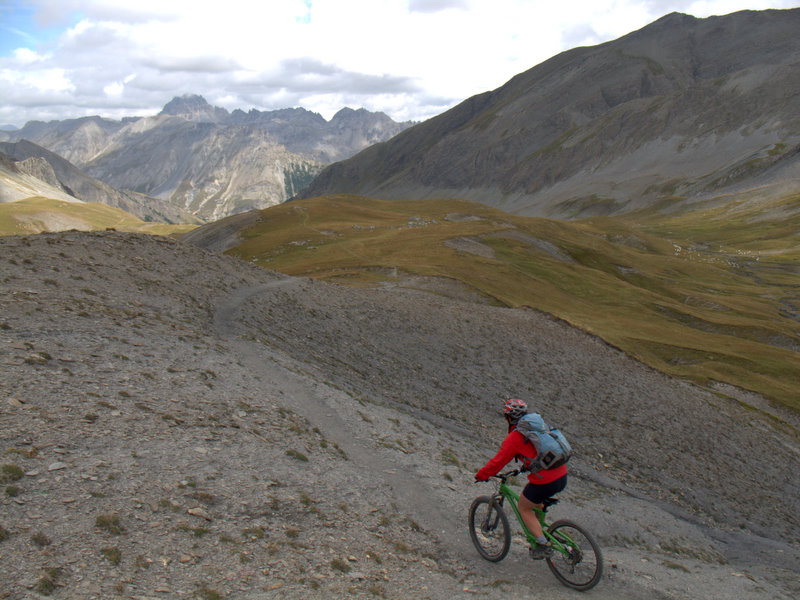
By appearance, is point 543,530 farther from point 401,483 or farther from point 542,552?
point 401,483

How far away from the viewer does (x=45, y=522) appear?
414 inches

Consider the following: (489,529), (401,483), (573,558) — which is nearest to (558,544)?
(573,558)

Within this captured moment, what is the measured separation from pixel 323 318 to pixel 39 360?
21663 mm

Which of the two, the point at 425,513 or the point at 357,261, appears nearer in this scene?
the point at 425,513

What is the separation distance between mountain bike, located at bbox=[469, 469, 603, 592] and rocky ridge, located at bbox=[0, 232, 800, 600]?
1.51 ft

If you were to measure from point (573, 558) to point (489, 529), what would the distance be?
228 centimetres

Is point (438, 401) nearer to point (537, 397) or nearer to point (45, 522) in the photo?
point (537, 397)

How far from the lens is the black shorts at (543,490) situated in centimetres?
1240

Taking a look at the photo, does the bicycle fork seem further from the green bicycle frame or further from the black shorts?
the black shorts

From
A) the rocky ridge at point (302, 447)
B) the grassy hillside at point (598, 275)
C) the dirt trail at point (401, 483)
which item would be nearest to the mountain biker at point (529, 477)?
the dirt trail at point (401, 483)

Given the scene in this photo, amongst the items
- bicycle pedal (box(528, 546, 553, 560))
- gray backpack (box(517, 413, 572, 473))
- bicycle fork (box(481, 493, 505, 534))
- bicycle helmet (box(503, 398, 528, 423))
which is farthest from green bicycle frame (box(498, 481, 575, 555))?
bicycle helmet (box(503, 398, 528, 423))

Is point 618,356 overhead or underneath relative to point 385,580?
underneath

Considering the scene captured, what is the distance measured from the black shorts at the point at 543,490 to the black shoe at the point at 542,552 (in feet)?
3.73

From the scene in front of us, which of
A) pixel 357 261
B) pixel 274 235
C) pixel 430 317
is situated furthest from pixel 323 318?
pixel 274 235
